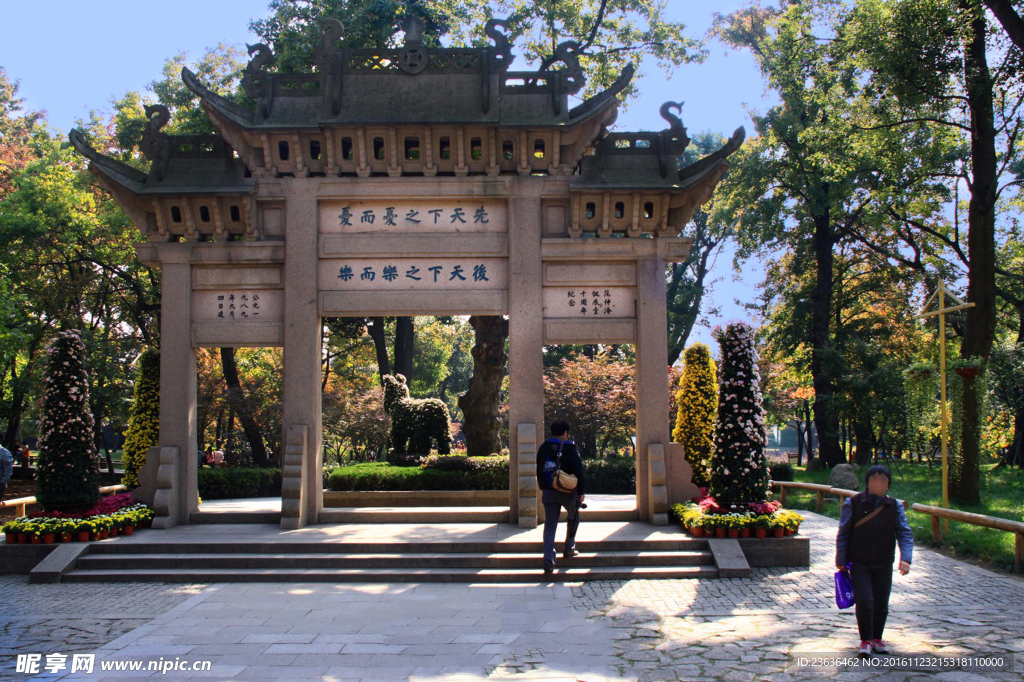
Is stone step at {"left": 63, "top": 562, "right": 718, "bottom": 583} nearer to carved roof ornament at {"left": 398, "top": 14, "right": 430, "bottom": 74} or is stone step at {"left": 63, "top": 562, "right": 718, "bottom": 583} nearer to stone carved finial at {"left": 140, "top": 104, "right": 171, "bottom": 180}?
stone carved finial at {"left": 140, "top": 104, "right": 171, "bottom": 180}

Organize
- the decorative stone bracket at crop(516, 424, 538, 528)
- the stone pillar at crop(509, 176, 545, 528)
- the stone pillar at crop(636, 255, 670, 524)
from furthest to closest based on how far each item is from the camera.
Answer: the stone pillar at crop(636, 255, 670, 524)
the stone pillar at crop(509, 176, 545, 528)
the decorative stone bracket at crop(516, 424, 538, 528)

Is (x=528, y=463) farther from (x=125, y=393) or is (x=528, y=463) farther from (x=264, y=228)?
(x=125, y=393)

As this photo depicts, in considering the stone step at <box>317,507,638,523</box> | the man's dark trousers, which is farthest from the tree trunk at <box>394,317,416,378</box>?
the man's dark trousers

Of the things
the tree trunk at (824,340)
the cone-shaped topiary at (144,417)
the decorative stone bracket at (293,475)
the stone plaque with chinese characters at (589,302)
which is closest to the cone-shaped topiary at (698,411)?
the stone plaque with chinese characters at (589,302)

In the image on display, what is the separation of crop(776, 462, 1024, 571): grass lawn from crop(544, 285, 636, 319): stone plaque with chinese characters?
218 inches

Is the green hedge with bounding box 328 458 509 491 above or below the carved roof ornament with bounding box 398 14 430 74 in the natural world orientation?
below

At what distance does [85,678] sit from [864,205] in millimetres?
24486

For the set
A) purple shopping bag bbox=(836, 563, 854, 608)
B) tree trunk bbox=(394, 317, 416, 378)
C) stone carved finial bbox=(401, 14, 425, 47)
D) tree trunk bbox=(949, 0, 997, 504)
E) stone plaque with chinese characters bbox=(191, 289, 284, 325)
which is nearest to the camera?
purple shopping bag bbox=(836, 563, 854, 608)

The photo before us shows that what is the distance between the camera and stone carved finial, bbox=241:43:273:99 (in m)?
12.3

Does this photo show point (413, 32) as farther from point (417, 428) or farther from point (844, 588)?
point (844, 588)

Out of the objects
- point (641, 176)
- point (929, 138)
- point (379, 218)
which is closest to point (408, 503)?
point (379, 218)

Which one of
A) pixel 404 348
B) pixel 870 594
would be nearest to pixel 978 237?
pixel 870 594

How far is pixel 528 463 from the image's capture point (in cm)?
1173
